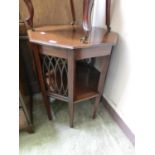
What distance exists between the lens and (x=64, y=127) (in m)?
1.43

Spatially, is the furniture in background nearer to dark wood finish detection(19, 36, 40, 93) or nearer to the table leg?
dark wood finish detection(19, 36, 40, 93)

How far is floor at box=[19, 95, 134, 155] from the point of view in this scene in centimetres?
125

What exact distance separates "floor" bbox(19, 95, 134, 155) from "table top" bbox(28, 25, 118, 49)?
→ 70cm

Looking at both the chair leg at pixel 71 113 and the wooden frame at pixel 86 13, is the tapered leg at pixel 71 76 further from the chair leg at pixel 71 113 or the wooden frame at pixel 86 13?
the wooden frame at pixel 86 13

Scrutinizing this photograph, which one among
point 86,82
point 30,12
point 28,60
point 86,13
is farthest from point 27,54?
point 86,13

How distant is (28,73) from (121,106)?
0.88m

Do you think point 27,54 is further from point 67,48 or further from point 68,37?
point 67,48

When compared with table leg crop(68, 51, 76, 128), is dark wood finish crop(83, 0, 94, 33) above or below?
above

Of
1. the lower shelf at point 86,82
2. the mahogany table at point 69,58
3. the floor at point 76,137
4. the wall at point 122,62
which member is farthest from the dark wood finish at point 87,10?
the floor at point 76,137

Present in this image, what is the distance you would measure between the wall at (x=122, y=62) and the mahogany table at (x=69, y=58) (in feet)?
0.30

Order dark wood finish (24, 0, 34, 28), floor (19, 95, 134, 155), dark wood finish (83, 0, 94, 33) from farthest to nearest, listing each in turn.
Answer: floor (19, 95, 134, 155), dark wood finish (24, 0, 34, 28), dark wood finish (83, 0, 94, 33)

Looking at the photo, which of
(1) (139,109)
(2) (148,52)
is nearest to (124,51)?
(2) (148,52)

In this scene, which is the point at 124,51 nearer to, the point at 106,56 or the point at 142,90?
the point at 106,56

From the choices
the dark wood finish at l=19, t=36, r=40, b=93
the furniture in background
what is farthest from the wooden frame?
the dark wood finish at l=19, t=36, r=40, b=93
